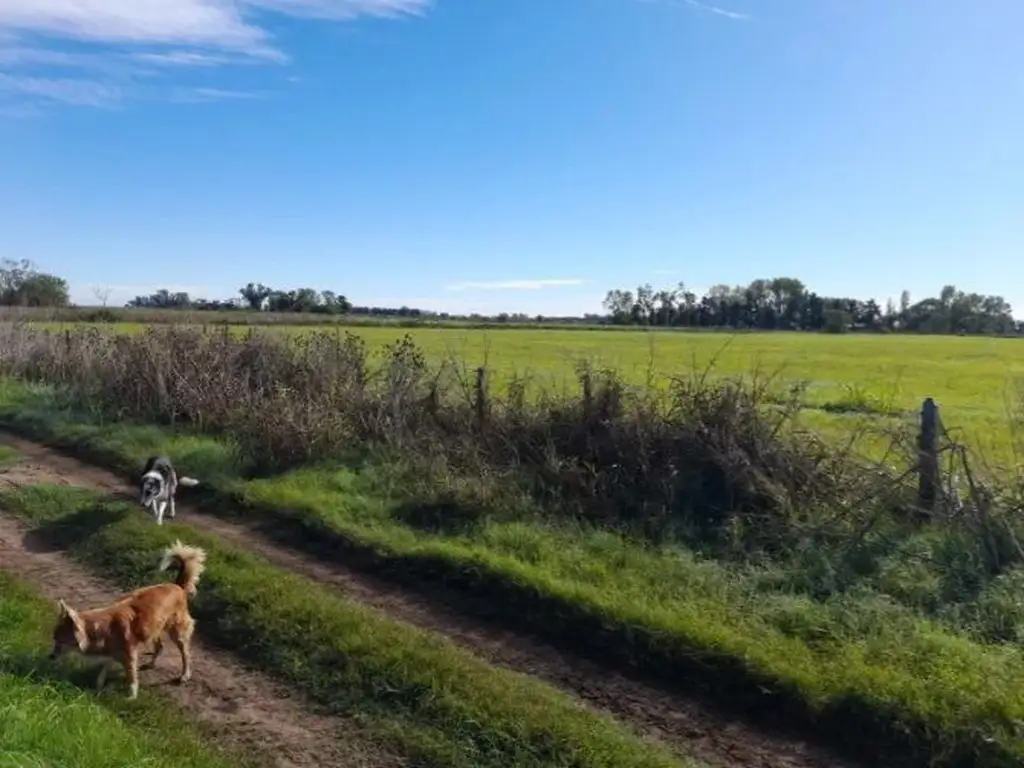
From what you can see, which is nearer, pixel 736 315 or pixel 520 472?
pixel 520 472

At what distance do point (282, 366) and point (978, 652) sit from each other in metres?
12.6

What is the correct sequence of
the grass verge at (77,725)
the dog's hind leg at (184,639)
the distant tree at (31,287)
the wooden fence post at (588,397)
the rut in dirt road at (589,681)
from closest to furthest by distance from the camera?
the grass verge at (77,725) → the rut in dirt road at (589,681) → the dog's hind leg at (184,639) → the wooden fence post at (588,397) → the distant tree at (31,287)

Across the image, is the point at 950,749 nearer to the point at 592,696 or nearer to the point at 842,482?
the point at 592,696

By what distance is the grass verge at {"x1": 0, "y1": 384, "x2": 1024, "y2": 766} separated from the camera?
543cm

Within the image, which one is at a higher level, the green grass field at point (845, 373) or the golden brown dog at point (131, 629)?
the green grass field at point (845, 373)

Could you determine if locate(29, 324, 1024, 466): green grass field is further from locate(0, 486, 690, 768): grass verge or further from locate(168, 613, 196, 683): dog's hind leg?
locate(168, 613, 196, 683): dog's hind leg

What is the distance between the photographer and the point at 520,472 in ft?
34.6

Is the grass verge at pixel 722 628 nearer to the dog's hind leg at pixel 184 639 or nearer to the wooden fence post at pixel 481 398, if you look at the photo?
the wooden fence post at pixel 481 398

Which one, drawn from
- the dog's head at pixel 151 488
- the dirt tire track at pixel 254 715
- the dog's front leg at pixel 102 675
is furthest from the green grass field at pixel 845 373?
the dog's front leg at pixel 102 675

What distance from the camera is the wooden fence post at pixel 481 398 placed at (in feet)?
39.6

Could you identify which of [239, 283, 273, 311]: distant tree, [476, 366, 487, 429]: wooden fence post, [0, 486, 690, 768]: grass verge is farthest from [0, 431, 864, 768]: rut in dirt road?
[239, 283, 273, 311]: distant tree

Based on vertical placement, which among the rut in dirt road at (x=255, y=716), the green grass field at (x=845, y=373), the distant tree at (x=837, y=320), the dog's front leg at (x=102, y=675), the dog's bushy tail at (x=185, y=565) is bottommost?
the rut in dirt road at (x=255, y=716)

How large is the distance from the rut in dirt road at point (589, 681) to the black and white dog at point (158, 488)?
112cm

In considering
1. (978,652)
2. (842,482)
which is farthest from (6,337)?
(978,652)
